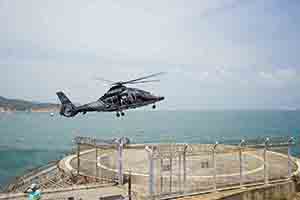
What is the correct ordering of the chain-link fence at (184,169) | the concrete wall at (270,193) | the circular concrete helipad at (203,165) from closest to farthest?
1. the chain-link fence at (184,169)
2. the concrete wall at (270,193)
3. the circular concrete helipad at (203,165)

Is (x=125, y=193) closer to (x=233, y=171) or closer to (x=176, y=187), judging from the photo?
(x=176, y=187)

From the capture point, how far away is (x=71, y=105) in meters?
19.3

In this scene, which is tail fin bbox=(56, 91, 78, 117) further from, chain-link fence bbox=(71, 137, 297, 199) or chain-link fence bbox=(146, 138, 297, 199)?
chain-link fence bbox=(146, 138, 297, 199)

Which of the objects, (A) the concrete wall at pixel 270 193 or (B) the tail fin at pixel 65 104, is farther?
(B) the tail fin at pixel 65 104

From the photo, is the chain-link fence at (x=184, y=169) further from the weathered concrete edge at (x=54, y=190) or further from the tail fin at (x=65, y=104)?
the tail fin at (x=65, y=104)

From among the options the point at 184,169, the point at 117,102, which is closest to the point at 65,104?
the point at 117,102

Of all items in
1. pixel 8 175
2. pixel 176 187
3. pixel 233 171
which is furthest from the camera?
pixel 8 175

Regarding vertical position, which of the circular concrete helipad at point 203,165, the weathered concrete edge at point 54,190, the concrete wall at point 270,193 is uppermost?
the circular concrete helipad at point 203,165

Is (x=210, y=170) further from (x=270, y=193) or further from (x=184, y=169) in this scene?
(x=184, y=169)

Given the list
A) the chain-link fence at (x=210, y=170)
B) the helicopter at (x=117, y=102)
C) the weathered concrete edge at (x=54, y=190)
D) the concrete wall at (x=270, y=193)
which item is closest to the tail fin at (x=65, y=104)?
the helicopter at (x=117, y=102)

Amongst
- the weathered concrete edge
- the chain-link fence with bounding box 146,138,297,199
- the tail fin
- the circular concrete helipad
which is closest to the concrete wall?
the chain-link fence with bounding box 146,138,297,199

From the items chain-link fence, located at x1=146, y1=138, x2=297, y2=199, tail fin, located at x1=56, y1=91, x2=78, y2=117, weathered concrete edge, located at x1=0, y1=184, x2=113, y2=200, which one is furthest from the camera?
tail fin, located at x1=56, y1=91, x2=78, y2=117

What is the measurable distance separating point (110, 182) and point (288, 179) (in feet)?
33.1

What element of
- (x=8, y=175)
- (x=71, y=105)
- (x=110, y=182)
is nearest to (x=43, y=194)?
(x=110, y=182)
